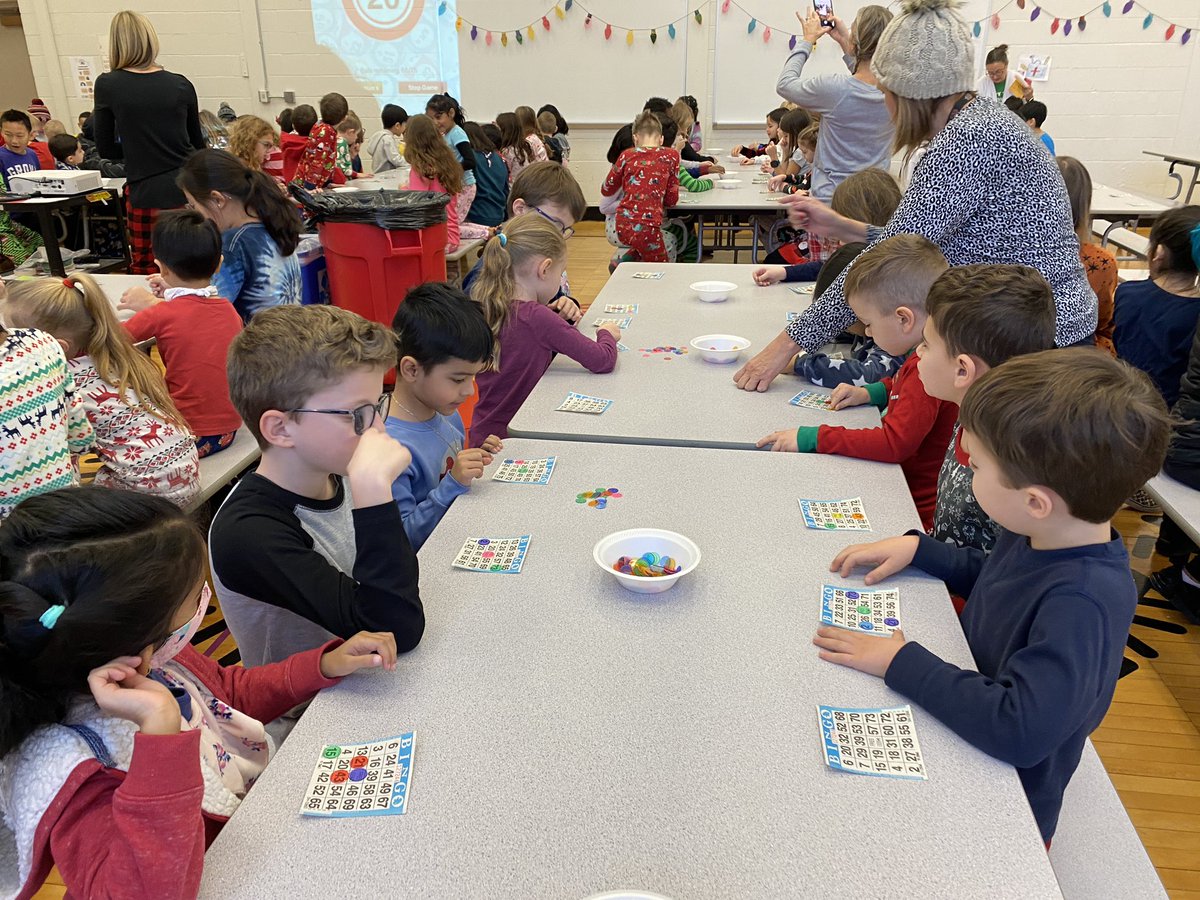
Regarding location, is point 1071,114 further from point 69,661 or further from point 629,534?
point 69,661

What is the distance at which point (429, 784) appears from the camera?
95 cm

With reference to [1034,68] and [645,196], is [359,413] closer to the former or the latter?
[645,196]

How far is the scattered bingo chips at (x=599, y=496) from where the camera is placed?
1600mm

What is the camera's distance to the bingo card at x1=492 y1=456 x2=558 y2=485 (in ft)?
5.59

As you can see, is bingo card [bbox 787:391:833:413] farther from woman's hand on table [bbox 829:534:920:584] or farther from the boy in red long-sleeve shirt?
woman's hand on table [bbox 829:534:920:584]

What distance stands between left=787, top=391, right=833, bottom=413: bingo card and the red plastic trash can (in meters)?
2.33

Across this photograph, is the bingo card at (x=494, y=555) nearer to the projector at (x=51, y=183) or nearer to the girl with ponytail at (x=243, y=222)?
the girl with ponytail at (x=243, y=222)

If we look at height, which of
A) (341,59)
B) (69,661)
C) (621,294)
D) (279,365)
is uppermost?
(341,59)

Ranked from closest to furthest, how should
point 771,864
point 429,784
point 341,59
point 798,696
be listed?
point 771,864
point 429,784
point 798,696
point 341,59

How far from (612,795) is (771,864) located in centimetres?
19

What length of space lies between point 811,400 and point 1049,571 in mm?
1091

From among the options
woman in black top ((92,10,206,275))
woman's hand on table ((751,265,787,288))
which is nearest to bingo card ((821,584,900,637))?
woman's hand on table ((751,265,787,288))

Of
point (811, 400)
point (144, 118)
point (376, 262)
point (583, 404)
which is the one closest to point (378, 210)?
point (376, 262)

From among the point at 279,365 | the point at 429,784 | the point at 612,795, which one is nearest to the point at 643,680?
the point at 612,795
